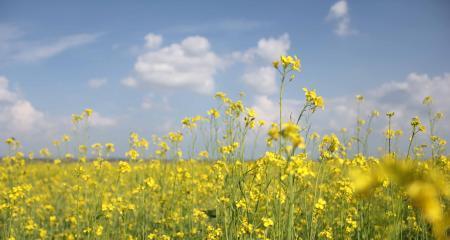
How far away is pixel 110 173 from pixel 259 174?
25.3 feet

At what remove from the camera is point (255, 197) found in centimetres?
368

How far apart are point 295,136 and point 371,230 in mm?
3751

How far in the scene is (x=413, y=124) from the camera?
142 inches

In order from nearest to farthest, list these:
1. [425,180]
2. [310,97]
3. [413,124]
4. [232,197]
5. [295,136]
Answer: [425,180]
[295,136]
[310,97]
[232,197]
[413,124]

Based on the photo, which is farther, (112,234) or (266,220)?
(112,234)

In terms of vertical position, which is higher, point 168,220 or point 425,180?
point 425,180

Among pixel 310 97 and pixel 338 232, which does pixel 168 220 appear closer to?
pixel 338 232

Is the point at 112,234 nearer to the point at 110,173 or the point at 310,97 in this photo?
the point at 310,97

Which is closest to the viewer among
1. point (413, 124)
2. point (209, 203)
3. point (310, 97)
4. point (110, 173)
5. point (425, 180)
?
point (425, 180)

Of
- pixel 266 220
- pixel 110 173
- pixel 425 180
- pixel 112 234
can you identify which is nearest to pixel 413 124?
pixel 266 220

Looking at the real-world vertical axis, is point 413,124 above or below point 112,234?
above

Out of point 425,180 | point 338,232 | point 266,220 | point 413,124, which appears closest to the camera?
point 425,180

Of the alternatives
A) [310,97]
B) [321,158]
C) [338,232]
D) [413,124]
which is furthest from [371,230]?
[310,97]

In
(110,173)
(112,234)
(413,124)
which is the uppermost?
(413,124)
